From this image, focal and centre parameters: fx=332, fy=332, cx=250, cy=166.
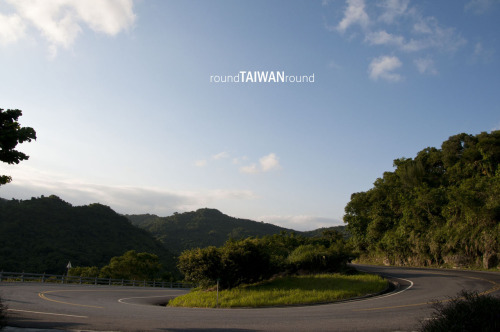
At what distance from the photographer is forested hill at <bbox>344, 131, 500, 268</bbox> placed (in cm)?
3250

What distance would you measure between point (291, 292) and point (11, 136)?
14499 mm

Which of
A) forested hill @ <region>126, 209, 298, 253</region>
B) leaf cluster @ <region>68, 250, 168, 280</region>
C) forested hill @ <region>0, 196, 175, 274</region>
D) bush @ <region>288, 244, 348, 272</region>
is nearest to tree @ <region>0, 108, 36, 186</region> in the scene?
bush @ <region>288, 244, 348, 272</region>

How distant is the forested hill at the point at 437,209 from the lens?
32.5 metres

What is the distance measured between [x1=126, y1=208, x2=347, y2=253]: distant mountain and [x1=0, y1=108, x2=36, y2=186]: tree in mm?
101967

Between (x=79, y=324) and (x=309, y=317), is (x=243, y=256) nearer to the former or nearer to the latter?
(x=309, y=317)

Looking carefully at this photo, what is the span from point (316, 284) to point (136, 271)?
1658 inches

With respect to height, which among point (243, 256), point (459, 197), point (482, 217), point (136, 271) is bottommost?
point (136, 271)

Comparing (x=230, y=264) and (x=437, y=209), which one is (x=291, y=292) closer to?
(x=230, y=264)

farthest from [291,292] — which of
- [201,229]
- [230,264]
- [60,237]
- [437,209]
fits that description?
[201,229]

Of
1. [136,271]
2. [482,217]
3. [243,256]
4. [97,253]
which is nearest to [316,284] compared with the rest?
[243,256]

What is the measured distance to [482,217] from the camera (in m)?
32.0

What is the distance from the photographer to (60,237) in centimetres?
7181

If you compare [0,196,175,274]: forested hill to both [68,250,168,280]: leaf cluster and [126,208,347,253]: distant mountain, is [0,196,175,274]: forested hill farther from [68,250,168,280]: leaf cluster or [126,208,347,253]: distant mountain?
[126,208,347,253]: distant mountain

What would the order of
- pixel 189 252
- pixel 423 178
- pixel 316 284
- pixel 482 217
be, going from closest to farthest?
1. pixel 316 284
2. pixel 189 252
3. pixel 482 217
4. pixel 423 178
